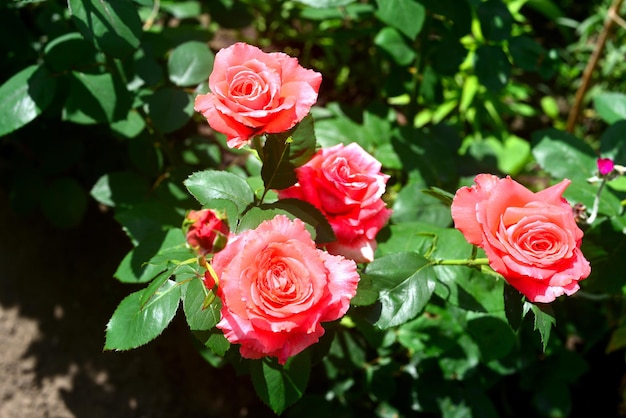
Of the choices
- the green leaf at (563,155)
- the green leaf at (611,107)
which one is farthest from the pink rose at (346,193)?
the green leaf at (611,107)

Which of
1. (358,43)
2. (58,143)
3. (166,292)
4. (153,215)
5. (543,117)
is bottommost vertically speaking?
(543,117)

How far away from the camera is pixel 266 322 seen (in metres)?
0.78

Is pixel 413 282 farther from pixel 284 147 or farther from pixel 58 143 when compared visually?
pixel 58 143

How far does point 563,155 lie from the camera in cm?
139

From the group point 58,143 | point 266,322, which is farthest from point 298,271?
point 58,143

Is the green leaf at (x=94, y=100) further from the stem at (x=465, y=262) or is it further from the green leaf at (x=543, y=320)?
the green leaf at (x=543, y=320)

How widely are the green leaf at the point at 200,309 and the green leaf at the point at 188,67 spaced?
65cm

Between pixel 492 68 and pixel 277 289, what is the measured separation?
1053 millimetres

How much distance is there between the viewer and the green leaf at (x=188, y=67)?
140 centimetres

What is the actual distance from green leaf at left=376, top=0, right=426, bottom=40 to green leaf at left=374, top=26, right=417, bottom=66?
0.90 ft

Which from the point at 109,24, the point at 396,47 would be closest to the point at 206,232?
the point at 109,24

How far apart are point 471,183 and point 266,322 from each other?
835 millimetres

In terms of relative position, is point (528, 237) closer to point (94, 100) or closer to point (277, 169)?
point (277, 169)

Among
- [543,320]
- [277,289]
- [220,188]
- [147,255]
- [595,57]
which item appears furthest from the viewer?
[595,57]
